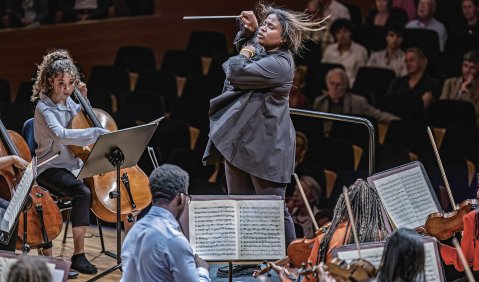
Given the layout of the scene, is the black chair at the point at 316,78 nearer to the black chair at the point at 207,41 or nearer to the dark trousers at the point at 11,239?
the black chair at the point at 207,41

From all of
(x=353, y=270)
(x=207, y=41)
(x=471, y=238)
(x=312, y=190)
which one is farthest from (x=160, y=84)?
(x=353, y=270)

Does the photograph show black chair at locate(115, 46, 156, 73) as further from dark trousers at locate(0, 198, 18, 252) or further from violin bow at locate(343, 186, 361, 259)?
violin bow at locate(343, 186, 361, 259)

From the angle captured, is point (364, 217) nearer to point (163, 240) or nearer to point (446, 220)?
point (446, 220)

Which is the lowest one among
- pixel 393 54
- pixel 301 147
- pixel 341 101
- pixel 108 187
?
pixel 108 187

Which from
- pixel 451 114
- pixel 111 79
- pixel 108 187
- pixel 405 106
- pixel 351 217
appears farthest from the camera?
pixel 111 79

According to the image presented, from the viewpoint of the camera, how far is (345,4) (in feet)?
35.3

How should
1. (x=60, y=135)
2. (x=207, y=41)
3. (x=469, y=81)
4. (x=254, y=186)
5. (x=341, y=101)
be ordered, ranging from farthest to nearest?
(x=207, y=41), (x=341, y=101), (x=469, y=81), (x=60, y=135), (x=254, y=186)

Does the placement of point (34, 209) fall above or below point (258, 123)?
below

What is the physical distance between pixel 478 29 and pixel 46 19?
4570 mm

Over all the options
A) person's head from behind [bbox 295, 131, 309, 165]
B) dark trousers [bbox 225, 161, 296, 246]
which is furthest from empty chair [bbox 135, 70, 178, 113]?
dark trousers [bbox 225, 161, 296, 246]

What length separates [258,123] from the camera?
18.1 feet

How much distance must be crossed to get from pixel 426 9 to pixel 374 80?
1.08 m

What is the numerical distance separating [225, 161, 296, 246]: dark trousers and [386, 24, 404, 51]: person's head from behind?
4.36 meters

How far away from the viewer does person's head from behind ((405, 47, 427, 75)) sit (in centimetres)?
916
